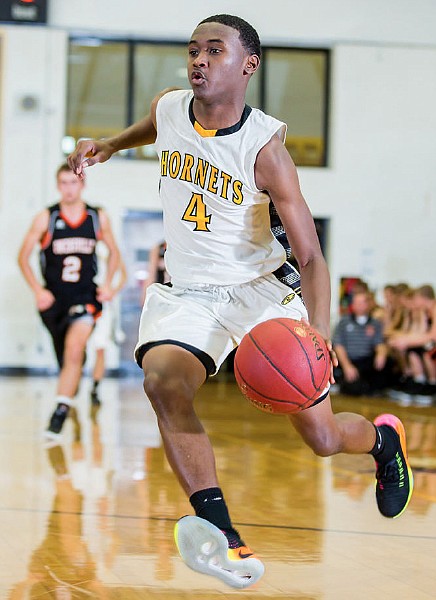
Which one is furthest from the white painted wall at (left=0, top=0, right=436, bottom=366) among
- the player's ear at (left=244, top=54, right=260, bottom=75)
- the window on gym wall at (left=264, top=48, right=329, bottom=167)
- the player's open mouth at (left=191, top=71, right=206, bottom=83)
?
the player's open mouth at (left=191, top=71, right=206, bottom=83)

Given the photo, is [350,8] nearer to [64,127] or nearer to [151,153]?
[151,153]

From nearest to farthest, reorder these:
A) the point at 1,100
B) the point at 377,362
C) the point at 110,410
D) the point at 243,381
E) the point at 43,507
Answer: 1. the point at 243,381
2. the point at 43,507
3. the point at 110,410
4. the point at 377,362
5. the point at 1,100

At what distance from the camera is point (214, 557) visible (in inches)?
103

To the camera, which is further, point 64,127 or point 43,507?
point 64,127

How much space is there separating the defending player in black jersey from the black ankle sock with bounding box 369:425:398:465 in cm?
315

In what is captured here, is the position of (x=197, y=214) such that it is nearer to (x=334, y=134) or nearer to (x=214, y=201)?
(x=214, y=201)

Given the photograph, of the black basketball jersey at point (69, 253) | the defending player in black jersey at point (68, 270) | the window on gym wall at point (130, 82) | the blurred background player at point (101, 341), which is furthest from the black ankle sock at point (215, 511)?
the window on gym wall at point (130, 82)

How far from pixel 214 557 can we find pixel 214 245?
1050 mm

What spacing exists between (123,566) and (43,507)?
1.06 meters

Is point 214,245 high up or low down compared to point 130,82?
down

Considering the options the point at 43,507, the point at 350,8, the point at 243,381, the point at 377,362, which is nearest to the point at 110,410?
the point at 377,362

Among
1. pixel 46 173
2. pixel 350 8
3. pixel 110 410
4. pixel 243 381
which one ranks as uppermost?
pixel 350 8

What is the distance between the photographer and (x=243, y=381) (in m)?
2.75

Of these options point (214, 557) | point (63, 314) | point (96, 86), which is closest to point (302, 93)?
point (96, 86)
